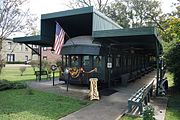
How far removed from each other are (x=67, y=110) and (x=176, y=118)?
3906mm

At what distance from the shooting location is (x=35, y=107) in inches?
350

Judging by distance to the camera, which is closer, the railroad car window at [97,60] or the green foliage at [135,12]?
the railroad car window at [97,60]

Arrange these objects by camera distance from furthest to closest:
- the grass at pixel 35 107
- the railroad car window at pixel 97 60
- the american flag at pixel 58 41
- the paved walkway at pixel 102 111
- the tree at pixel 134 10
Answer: the tree at pixel 134 10 < the railroad car window at pixel 97 60 < the american flag at pixel 58 41 < the paved walkway at pixel 102 111 < the grass at pixel 35 107

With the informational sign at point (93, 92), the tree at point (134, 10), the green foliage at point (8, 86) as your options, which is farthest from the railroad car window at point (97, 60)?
the tree at point (134, 10)

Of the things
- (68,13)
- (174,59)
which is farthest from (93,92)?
(68,13)

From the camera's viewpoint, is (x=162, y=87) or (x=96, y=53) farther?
(x=96, y=53)

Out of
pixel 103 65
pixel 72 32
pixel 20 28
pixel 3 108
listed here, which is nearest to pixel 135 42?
pixel 103 65

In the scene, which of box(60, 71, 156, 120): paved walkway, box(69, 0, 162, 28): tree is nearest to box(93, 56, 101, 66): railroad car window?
box(60, 71, 156, 120): paved walkway

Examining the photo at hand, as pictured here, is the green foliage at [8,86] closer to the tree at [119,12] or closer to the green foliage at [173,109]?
the green foliage at [173,109]

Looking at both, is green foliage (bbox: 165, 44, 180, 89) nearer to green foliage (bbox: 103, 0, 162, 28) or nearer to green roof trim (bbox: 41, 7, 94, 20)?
green roof trim (bbox: 41, 7, 94, 20)

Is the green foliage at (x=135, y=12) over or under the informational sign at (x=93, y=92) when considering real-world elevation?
over

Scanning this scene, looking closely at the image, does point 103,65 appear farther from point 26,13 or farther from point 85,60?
point 26,13

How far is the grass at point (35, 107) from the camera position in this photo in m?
7.61

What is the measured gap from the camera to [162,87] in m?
13.4
